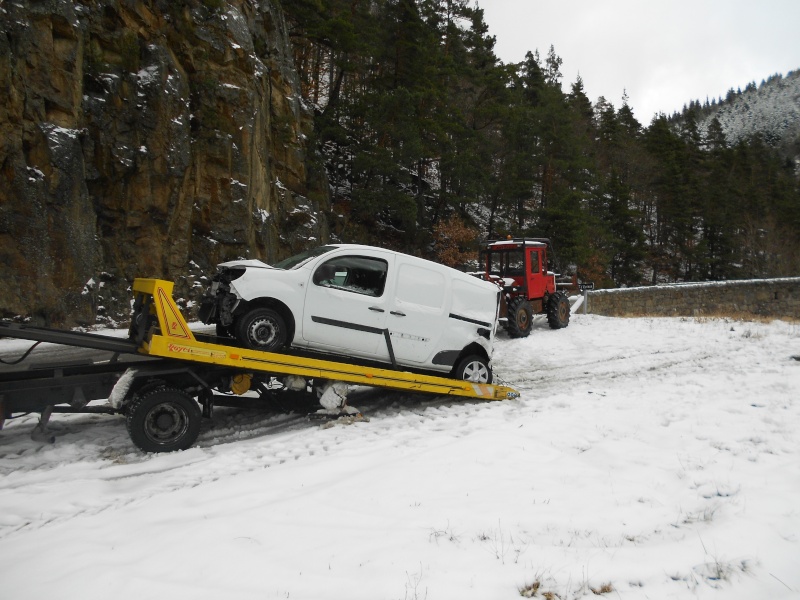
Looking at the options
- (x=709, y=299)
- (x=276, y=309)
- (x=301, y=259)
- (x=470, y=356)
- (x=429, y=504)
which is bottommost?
(x=429, y=504)

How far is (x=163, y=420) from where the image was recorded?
525 centimetres

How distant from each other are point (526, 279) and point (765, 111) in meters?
195

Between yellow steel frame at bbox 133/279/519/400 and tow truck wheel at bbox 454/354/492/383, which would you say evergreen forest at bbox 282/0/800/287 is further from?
yellow steel frame at bbox 133/279/519/400

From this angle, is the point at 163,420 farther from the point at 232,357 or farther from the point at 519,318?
the point at 519,318

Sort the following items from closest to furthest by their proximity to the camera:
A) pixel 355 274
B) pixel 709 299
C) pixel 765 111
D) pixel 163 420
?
pixel 163 420
pixel 355 274
pixel 709 299
pixel 765 111

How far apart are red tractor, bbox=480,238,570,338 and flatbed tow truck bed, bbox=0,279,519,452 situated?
30.1 ft

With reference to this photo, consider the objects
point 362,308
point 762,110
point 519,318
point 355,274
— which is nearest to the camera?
point 362,308

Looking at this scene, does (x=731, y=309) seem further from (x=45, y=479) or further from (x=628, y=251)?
(x=45, y=479)

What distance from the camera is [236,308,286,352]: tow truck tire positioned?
233 inches

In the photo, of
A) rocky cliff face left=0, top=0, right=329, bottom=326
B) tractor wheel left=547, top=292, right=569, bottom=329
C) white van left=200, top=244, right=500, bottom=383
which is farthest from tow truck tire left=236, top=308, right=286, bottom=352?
tractor wheel left=547, top=292, right=569, bottom=329

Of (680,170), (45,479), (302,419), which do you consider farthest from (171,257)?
(680,170)

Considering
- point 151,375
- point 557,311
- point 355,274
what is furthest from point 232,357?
point 557,311

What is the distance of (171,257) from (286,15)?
54.0ft

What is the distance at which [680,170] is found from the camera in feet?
157
